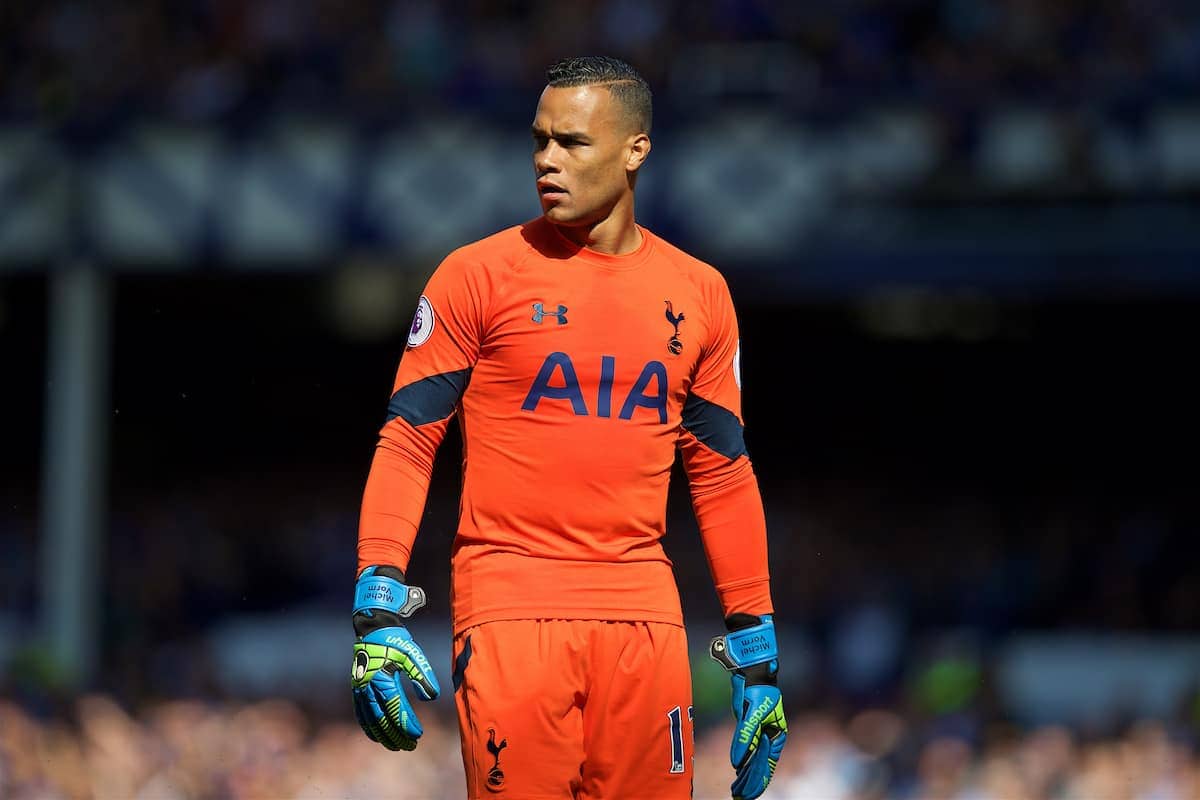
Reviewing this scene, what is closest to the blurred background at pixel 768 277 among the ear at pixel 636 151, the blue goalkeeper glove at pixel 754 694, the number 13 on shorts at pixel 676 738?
the blue goalkeeper glove at pixel 754 694

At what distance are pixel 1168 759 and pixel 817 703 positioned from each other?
1.87 meters

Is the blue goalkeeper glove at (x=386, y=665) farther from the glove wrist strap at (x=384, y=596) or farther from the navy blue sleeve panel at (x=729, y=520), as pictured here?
the navy blue sleeve panel at (x=729, y=520)

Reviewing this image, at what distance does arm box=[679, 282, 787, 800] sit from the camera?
171 inches

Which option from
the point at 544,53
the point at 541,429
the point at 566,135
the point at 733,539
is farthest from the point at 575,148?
the point at 544,53

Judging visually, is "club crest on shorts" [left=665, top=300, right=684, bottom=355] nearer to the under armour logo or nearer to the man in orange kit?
the man in orange kit

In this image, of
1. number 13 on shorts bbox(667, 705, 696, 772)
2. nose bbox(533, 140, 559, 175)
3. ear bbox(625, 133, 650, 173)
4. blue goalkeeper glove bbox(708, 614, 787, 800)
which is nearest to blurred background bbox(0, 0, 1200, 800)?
blue goalkeeper glove bbox(708, 614, 787, 800)

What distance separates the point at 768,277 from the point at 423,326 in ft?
31.1

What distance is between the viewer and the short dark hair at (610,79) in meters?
4.11

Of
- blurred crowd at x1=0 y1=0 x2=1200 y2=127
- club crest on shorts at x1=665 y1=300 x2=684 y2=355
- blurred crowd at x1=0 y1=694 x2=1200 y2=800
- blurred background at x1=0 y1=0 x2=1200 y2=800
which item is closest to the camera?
club crest on shorts at x1=665 y1=300 x2=684 y2=355

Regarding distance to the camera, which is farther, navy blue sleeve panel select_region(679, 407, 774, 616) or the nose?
navy blue sleeve panel select_region(679, 407, 774, 616)

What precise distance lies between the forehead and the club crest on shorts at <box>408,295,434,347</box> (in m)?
0.47

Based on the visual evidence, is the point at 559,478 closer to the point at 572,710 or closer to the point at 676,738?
the point at 572,710

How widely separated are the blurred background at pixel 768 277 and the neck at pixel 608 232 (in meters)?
5.89

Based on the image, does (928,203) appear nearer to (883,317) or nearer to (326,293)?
(883,317)
